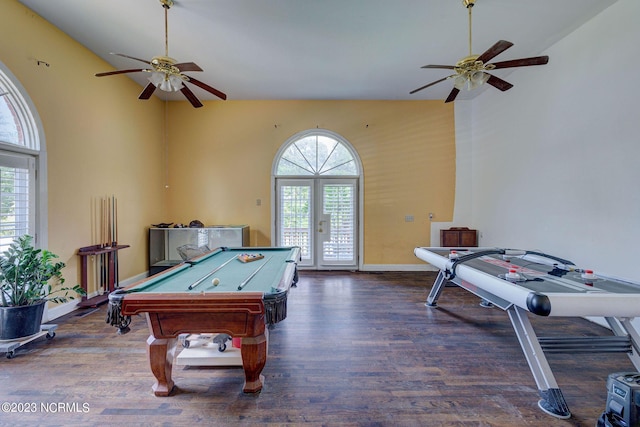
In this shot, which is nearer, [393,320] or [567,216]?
[393,320]

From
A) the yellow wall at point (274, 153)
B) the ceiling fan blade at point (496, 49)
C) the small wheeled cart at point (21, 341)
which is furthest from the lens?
the yellow wall at point (274, 153)

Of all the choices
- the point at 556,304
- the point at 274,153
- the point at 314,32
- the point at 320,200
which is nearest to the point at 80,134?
the point at 274,153

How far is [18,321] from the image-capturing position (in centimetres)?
262

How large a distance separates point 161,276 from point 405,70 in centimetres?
434

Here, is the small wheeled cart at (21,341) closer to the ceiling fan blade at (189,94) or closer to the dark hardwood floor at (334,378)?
the dark hardwood floor at (334,378)

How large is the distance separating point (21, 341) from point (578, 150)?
6.25 metres

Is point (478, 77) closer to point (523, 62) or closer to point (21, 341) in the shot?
point (523, 62)

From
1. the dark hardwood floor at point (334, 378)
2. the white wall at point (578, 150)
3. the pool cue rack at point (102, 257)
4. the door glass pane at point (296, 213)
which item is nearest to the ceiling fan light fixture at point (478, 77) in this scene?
the white wall at point (578, 150)

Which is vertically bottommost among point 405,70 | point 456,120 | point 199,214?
point 199,214

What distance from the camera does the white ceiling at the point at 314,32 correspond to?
299cm

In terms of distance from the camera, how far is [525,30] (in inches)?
136

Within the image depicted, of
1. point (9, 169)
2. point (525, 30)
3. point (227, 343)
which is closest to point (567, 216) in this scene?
point (525, 30)

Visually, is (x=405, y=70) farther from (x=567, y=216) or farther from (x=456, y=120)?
(x=567, y=216)

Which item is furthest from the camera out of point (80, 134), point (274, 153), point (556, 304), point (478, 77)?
point (274, 153)
